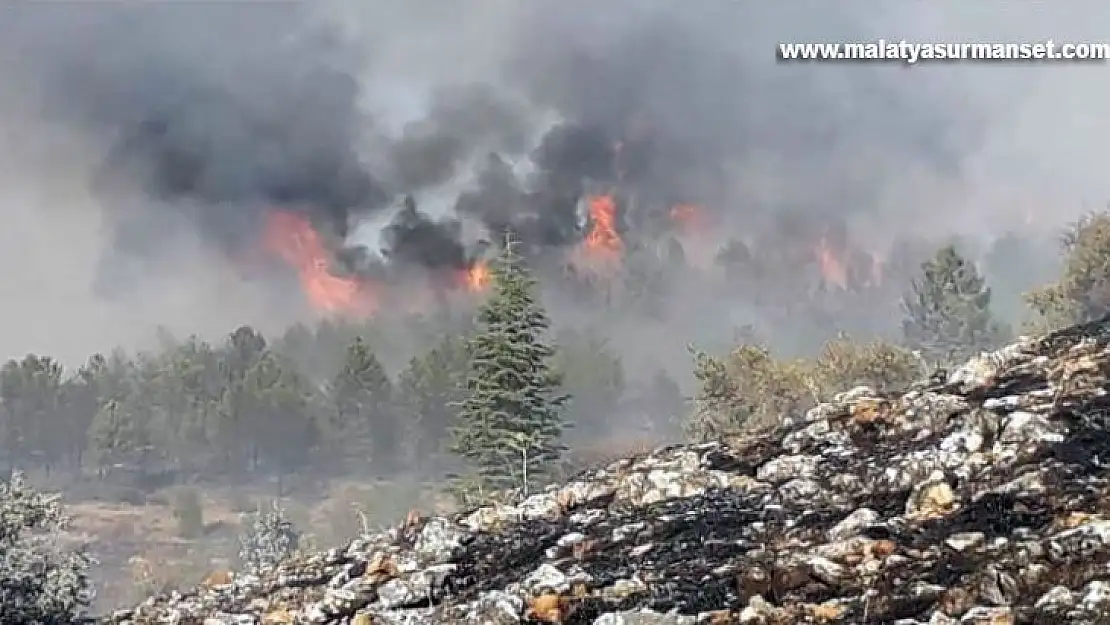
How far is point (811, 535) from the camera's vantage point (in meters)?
9.59

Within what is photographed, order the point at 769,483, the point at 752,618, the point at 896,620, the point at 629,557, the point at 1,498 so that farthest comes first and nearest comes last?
the point at 1,498 → the point at 769,483 → the point at 629,557 → the point at 752,618 → the point at 896,620

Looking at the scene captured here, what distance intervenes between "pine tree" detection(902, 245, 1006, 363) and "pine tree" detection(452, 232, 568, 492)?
6044 cm

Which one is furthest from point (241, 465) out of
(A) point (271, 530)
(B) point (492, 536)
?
(B) point (492, 536)

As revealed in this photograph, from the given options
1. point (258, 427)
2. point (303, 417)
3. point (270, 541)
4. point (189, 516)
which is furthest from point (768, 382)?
point (258, 427)

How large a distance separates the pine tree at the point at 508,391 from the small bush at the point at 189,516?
291 ft

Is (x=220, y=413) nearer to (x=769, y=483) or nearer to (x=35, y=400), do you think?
(x=35, y=400)

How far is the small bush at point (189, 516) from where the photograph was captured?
479ft

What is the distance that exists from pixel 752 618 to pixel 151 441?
19280cm

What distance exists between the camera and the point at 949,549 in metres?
8.47

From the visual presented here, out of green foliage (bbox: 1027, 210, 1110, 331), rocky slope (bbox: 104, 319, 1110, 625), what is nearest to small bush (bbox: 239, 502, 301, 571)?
green foliage (bbox: 1027, 210, 1110, 331)

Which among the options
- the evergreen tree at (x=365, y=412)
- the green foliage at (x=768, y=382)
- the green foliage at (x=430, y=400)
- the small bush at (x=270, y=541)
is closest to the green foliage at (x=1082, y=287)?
the green foliage at (x=768, y=382)

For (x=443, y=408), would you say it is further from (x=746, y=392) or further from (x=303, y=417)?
(x=746, y=392)

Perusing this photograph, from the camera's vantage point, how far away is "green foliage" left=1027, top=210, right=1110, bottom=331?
77.4 metres

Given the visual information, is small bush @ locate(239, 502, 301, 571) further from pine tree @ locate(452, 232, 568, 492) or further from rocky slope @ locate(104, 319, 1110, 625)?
rocky slope @ locate(104, 319, 1110, 625)
